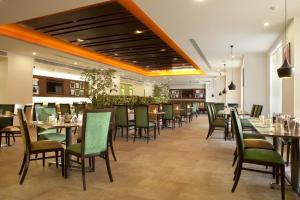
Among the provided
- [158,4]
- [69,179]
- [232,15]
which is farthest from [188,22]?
[69,179]

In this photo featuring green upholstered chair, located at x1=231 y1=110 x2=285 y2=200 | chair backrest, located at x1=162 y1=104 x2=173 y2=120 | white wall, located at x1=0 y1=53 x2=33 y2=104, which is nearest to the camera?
green upholstered chair, located at x1=231 y1=110 x2=285 y2=200

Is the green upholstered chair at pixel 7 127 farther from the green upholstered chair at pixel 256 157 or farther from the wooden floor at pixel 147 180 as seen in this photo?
the green upholstered chair at pixel 256 157

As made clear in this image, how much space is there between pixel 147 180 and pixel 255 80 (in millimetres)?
6876

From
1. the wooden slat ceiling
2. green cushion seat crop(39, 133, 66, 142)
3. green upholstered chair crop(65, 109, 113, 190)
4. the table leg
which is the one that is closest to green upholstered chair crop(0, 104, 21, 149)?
green cushion seat crop(39, 133, 66, 142)

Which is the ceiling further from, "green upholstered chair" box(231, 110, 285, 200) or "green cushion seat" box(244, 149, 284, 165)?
"green cushion seat" box(244, 149, 284, 165)

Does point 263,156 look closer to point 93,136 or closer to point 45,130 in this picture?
point 93,136

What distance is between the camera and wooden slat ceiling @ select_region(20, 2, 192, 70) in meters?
4.97

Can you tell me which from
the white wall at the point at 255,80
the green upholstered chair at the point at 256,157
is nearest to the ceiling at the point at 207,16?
the white wall at the point at 255,80

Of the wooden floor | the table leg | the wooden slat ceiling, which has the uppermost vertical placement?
Result: the wooden slat ceiling

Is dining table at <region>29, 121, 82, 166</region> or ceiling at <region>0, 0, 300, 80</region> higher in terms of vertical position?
ceiling at <region>0, 0, 300, 80</region>

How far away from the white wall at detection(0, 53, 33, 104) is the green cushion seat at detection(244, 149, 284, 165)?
8.32m

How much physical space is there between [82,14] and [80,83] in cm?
788

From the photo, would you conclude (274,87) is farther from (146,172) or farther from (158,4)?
(146,172)

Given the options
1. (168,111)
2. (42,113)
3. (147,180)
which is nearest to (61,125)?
(42,113)
